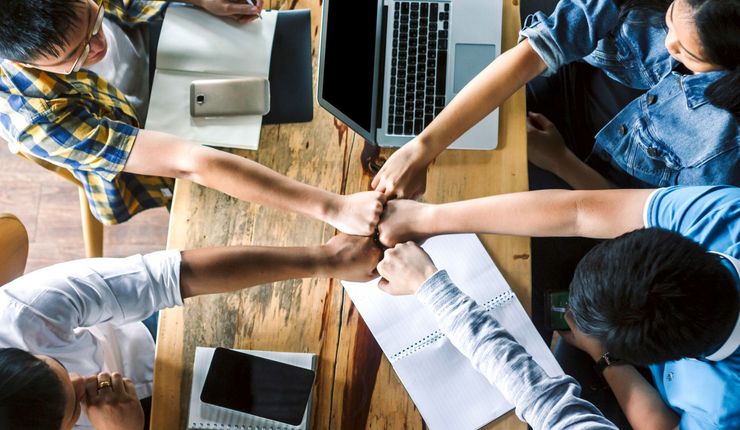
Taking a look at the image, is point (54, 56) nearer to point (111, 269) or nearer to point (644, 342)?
point (111, 269)

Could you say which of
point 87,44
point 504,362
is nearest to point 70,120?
point 87,44

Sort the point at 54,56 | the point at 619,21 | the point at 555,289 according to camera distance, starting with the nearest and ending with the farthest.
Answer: the point at 54,56 → the point at 619,21 → the point at 555,289

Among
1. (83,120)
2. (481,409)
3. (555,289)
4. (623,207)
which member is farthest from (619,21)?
(83,120)

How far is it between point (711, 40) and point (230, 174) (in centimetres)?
87

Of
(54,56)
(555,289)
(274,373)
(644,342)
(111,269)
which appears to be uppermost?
(54,56)

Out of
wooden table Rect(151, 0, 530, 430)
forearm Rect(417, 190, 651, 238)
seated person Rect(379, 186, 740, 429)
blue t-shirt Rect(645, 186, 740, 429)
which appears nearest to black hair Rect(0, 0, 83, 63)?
wooden table Rect(151, 0, 530, 430)

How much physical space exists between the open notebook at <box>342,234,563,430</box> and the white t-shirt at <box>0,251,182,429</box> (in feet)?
1.17

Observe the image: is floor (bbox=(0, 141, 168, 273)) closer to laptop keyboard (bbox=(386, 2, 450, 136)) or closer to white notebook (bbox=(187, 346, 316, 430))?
white notebook (bbox=(187, 346, 316, 430))

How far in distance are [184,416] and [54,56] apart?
2.23 ft

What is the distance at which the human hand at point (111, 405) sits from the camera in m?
1.19

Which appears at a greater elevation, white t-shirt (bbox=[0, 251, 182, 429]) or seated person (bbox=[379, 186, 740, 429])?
seated person (bbox=[379, 186, 740, 429])

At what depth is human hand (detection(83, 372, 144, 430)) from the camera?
1.19m

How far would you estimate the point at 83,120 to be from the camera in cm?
121

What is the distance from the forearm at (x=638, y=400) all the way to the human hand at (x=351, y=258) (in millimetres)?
559
